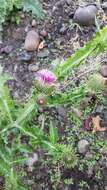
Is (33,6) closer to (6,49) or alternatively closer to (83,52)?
(6,49)

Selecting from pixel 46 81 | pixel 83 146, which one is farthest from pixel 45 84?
pixel 83 146

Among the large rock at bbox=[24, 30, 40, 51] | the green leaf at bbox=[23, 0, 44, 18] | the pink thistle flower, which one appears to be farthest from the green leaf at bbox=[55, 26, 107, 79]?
the green leaf at bbox=[23, 0, 44, 18]

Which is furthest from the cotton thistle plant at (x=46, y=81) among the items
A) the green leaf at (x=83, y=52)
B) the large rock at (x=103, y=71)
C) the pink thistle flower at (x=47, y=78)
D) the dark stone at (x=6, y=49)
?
the dark stone at (x=6, y=49)

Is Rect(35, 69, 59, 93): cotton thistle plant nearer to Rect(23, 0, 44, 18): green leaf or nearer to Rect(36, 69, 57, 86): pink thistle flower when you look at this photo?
A: Rect(36, 69, 57, 86): pink thistle flower

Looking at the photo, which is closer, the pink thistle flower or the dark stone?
the pink thistle flower

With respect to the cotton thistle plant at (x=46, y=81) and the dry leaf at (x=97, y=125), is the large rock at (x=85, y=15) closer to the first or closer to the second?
the dry leaf at (x=97, y=125)
